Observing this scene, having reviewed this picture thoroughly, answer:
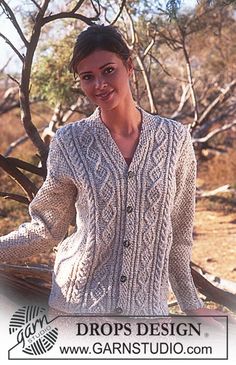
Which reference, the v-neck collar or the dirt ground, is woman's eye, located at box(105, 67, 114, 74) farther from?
the dirt ground

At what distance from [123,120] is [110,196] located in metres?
0.13

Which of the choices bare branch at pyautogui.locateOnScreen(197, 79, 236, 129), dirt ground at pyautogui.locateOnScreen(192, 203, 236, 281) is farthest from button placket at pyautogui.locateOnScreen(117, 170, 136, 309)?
bare branch at pyautogui.locateOnScreen(197, 79, 236, 129)

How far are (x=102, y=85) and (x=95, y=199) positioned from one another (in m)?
Answer: 0.18

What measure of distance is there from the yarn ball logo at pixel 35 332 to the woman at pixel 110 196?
4cm

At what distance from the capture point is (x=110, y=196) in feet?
3.36

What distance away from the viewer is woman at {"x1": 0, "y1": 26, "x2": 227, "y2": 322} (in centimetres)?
101

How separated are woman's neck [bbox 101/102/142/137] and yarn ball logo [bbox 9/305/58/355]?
0.35 meters

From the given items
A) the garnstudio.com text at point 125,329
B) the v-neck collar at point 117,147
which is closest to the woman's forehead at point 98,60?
the v-neck collar at point 117,147

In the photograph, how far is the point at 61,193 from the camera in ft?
3.53

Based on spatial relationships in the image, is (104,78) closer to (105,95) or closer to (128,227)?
(105,95)

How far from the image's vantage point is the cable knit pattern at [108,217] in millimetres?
1027

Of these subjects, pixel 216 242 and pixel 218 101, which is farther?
pixel 216 242

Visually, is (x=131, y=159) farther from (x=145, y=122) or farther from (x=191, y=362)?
(x=191, y=362)

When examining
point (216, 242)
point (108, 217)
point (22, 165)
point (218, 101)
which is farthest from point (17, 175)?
point (216, 242)
